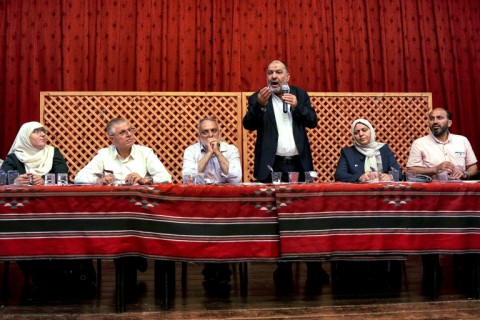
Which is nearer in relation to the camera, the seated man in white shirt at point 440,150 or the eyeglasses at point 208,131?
the eyeglasses at point 208,131

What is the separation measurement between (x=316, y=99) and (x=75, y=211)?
3.15 meters

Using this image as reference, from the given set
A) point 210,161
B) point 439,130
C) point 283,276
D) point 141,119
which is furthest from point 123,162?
point 439,130

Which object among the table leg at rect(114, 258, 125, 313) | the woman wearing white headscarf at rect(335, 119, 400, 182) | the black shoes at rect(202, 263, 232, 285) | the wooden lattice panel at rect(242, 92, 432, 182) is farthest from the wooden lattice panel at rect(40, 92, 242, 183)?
the table leg at rect(114, 258, 125, 313)

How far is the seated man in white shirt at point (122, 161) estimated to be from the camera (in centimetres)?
261

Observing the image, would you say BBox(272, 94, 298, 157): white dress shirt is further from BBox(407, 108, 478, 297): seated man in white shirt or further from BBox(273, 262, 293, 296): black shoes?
BBox(407, 108, 478, 297): seated man in white shirt

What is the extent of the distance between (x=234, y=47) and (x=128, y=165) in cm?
261

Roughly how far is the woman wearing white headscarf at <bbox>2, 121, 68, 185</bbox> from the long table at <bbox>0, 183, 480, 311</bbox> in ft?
3.22

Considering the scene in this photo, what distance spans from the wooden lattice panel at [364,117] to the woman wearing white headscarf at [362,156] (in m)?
1.60

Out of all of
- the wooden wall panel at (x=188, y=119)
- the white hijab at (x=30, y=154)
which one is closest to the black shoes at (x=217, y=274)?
the white hijab at (x=30, y=154)

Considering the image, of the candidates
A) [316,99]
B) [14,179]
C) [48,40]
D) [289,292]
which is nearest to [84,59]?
[48,40]

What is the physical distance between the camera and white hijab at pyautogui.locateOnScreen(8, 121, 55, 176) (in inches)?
113

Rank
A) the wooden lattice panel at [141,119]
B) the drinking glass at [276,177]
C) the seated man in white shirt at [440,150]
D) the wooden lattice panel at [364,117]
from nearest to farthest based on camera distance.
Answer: the drinking glass at [276,177] → the seated man in white shirt at [440,150] → the wooden lattice panel at [141,119] → the wooden lattice panel at [364,117]

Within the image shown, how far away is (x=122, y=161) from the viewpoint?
269cm

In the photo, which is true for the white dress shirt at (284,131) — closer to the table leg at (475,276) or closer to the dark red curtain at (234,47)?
the table leg at (475,276)
